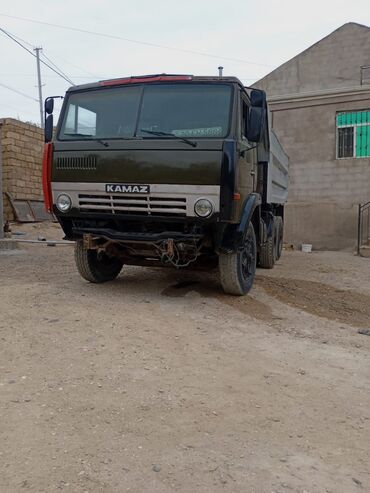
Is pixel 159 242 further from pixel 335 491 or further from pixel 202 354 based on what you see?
pixel 335 491

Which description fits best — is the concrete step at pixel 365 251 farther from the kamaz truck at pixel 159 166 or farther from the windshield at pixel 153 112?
the windshield at pixel 153 112

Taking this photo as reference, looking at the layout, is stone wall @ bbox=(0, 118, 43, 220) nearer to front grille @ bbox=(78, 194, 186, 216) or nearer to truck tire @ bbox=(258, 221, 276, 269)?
truck tire @ bbox=(258, 221, 276, 269)

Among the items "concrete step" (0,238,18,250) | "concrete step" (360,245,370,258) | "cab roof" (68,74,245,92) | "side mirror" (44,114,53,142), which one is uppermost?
"cab roof" (68,74,245,92)

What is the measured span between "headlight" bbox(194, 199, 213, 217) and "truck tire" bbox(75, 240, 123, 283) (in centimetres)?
187

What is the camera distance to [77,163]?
5824 mm

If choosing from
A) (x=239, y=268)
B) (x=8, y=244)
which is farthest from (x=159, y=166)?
(x=8, y=244)

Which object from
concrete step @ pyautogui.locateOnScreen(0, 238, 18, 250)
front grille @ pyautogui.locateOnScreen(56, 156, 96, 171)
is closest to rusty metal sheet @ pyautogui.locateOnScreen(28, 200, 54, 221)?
concrete step @ pyautogui.locateOnScreen(0, 238, 18, 250)

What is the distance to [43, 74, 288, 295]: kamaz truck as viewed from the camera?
542 centimetres

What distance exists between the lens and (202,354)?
4305mm

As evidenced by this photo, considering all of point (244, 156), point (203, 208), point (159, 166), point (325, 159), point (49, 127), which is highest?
point (325, 159)

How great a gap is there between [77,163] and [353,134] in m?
12.2

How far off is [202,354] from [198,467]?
5.73ft

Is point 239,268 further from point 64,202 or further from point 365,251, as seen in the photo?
point 365,251

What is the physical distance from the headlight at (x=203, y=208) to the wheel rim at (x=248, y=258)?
120cm
